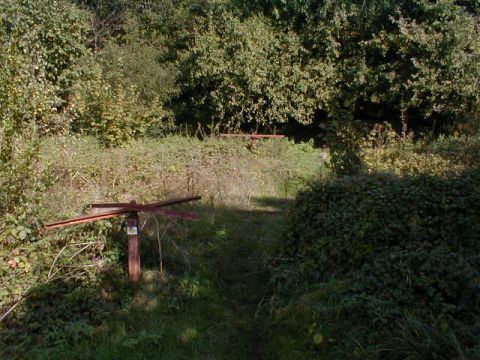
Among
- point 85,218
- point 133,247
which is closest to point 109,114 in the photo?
point 85,218

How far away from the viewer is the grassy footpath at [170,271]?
4926mm

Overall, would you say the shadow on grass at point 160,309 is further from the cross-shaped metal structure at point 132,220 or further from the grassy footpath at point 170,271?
the cross-shaped metal structure at point 132,220

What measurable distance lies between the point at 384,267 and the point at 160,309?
95.2 inches

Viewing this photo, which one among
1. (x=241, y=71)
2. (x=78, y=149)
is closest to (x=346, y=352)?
(x=78, y=149)

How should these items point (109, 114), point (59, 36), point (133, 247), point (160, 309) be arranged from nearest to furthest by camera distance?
point (160, 309) → point (133, 247) → point (109, 114) → point (59, 36)

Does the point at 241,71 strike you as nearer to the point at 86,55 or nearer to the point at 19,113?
the point at 86,55

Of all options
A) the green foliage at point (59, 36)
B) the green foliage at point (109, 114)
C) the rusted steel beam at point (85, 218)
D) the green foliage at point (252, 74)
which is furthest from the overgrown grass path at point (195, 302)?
the green foliage at point (252, 74)

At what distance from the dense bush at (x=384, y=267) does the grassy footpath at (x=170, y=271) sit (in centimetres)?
59

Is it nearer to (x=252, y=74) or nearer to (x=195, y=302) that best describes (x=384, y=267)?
(x=195, y=302)

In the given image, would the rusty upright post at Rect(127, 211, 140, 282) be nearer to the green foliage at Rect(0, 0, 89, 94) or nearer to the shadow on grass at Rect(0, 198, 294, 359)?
the shadow on grass at Rect(0, 198, 294, 359)

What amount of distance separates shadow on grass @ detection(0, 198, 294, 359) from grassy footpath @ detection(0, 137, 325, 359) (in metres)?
0.01

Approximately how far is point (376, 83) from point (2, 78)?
39.7ft

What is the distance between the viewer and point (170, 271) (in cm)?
620

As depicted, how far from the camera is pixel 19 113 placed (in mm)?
6242
